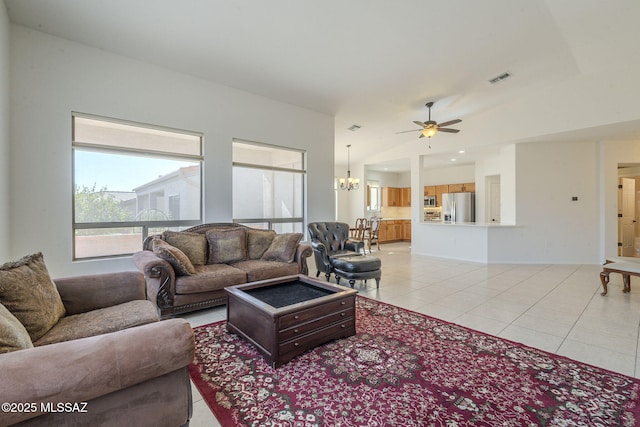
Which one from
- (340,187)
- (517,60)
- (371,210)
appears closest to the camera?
(517,60)

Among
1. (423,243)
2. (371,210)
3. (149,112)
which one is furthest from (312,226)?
(371,210)

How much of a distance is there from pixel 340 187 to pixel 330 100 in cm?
465

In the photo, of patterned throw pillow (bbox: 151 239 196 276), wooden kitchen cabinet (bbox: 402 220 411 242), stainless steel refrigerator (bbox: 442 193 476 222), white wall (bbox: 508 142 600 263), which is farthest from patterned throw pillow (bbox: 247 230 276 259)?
wooden kitchen cabinet (bbox: 402 220 411 242)

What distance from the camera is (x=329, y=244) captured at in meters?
4.74

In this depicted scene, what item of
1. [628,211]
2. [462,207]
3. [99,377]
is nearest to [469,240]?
[462,207]

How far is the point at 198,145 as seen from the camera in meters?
4.09

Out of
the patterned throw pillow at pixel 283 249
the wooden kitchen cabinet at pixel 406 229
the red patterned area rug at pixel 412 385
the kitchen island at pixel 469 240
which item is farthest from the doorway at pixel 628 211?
the patterned throw pillow at pixel 283 249

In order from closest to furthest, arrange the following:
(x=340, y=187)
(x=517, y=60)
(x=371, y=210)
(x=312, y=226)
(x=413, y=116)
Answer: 1. (x=517, y=60)
2. (x=312, y=226)
3. (x=413, y=116)
4. (x=340, y=187)
5. (x=371, y=210)

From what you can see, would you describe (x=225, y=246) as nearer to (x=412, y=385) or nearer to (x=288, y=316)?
(x=288, y=316)

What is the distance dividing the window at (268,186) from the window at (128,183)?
656mm

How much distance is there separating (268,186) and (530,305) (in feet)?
13.6

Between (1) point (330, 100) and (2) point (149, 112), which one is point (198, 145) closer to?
(2) point (149, 112)

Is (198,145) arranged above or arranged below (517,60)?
below

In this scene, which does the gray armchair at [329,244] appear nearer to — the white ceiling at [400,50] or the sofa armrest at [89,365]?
the white ceiling at [400,50]
